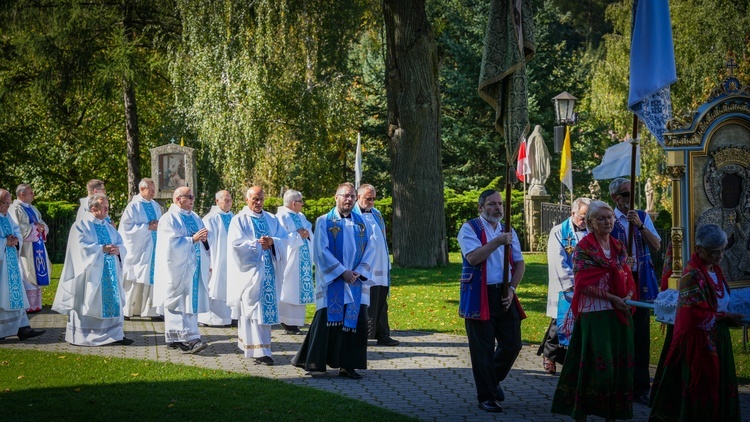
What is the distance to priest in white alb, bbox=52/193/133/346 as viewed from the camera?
12617mm

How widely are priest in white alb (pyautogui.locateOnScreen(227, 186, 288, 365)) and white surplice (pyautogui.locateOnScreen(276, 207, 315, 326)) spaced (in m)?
1.93

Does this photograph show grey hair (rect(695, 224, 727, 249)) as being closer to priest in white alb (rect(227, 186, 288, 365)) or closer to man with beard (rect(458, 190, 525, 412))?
man with beard (rect(458, 190, 525, 412))

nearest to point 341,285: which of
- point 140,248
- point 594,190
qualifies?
point 140,248

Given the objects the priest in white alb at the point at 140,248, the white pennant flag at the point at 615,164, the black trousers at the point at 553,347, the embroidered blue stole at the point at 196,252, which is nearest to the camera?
the black trousers at the point at 553,347

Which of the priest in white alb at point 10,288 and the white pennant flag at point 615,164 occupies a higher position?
the white pennant flag at point 615,164

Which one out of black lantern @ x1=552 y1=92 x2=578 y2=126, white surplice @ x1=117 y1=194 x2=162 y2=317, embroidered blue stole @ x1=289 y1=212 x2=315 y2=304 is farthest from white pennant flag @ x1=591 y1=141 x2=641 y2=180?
white surplice @ x1=117 y1=194 x2=162 y2=317

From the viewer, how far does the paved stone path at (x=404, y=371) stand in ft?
28.2

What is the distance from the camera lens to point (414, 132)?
68.5 feet

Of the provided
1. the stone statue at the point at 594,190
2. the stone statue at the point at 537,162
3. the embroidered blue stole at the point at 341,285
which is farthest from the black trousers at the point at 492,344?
the stone statue at the point at 594,190

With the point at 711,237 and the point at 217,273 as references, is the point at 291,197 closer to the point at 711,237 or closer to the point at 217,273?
the point at 217,273

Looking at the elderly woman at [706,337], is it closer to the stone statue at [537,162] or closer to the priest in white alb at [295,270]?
the priest in white alb at [295,270]

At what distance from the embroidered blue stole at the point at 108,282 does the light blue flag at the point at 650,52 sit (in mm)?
7309

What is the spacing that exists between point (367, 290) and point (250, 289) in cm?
163

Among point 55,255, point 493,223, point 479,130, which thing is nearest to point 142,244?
point 493,223
